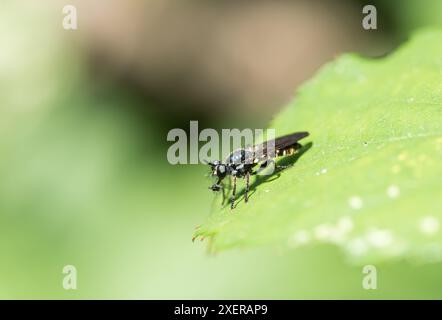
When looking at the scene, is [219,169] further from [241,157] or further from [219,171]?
[241,157]

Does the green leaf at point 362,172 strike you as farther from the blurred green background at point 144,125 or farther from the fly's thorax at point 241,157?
the blurred green background at point 144,125

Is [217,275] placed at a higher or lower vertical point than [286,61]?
lower

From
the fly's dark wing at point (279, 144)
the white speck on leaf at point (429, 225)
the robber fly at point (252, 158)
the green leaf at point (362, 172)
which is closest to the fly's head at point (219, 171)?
the robber fly at point (252, 158)

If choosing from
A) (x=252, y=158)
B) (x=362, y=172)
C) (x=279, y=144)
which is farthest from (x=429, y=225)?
(x=252, y=158)

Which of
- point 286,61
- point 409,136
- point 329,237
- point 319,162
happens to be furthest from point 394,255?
point 286,61

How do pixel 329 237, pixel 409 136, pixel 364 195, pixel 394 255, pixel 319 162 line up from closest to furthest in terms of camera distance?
pixel 394 255, pixel 329 237, pixel 364 195, pixel 409 136, pixel 319 162

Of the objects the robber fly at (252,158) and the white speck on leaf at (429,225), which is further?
the robber fly at (252,158)
